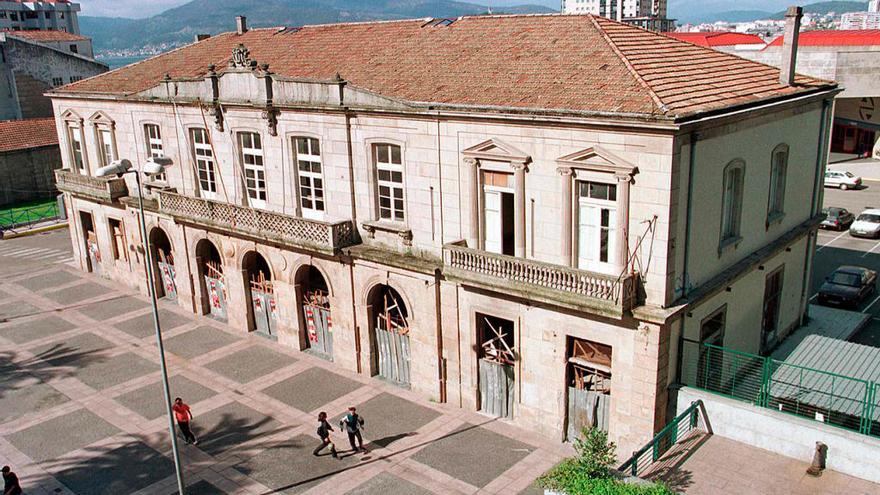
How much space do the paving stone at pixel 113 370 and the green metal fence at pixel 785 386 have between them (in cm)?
2147

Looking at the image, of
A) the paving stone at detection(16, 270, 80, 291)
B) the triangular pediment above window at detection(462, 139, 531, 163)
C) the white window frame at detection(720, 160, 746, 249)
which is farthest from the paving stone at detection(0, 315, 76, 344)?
the white window frame at detection(720, 160, 746, 249)

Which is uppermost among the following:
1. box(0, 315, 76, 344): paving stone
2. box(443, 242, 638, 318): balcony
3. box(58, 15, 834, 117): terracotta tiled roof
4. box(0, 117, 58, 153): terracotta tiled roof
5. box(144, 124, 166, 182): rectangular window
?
box(58, 15, 834, 117): terracotta tiled roof

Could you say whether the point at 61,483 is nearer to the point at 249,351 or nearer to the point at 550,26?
the point at 249,351

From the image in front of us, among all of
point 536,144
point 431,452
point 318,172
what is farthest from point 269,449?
point 536,144

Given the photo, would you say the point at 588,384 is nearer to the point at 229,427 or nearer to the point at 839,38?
the point at 229,427

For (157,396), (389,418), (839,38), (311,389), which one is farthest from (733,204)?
(839,38)

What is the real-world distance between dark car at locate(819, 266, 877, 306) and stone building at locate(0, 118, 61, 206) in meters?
59.1

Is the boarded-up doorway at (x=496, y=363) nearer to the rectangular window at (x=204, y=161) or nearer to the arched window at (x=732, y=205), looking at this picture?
the arched window at (x=732, y=205)

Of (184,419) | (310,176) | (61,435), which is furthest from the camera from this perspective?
(310,176)

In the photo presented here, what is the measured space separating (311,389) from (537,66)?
47.7ft

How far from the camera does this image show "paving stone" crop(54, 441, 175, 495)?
2100 centimetres

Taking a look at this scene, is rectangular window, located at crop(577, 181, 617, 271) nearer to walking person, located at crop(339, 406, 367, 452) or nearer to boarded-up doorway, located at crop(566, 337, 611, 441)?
boarded-up doorway, located at crop(566, 337, 611, 441)

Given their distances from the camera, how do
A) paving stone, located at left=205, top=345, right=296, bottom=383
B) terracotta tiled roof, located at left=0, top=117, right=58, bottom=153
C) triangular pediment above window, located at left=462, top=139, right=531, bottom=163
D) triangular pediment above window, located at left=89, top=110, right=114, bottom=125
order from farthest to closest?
terracotta tiled roof, located at left=0, top=117, right=58, bottom=153 < triangular pediment above window, located at left=89, top=110, right=114, bottom=125 < paving stone, located at left=205, top=345, right=296, bottom=383 < triangular pediment above window, located at left=462, top=139, right=531, bottom=163

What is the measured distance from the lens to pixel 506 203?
22.5m
